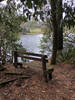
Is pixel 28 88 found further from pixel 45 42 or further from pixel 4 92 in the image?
pixel 45 42

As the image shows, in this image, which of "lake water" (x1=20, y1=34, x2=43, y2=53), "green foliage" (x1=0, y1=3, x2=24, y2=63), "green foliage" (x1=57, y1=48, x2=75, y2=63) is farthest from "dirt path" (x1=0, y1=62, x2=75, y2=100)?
"lake water" (x1=20, y1=34, x2=43, y2=53)

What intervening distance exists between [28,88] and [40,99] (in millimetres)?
515

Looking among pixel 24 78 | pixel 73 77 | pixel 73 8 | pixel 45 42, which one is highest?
pixel 73 8

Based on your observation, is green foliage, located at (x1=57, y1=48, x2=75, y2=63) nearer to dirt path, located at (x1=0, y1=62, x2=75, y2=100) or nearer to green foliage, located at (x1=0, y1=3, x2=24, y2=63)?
dirt path, located at (x1=0, y1=62, x2=75, y2=100)

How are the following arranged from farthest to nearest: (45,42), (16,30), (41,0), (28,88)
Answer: (45,42), (16,30), (28,88), (41,0)

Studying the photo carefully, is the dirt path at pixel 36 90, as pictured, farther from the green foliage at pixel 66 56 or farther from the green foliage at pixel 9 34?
the green foliage at pixel 9 34

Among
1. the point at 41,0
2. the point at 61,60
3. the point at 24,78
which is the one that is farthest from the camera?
the point at 61,60

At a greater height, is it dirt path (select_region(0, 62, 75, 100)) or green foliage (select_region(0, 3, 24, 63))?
green foliage (select_region(0, 3, 24, 63))

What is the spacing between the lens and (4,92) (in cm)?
289

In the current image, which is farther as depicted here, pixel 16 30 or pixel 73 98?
pixel 16 30

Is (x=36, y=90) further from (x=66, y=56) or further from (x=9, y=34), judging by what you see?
(x=9, y=34)

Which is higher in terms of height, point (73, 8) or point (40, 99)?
point (73, 8)

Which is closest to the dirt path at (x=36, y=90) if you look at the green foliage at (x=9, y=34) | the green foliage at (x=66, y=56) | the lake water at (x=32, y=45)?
the green foliage at (x=66, y=56)

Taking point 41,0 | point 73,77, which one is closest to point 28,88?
point 73,77
